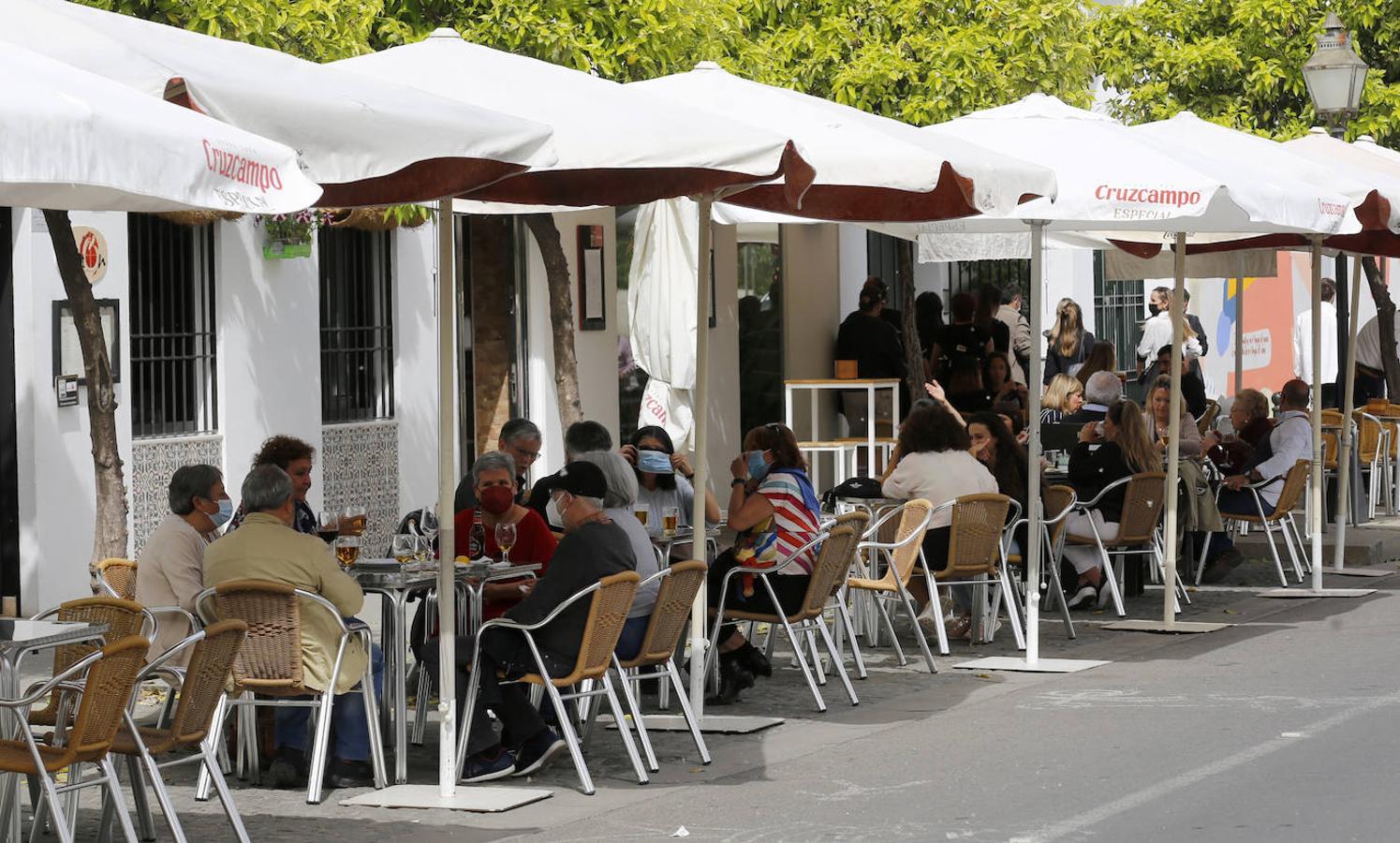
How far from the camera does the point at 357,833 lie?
308 inches

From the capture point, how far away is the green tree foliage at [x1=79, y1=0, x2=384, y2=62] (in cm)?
1084

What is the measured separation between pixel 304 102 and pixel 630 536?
108 inches

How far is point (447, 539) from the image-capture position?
27.9ft

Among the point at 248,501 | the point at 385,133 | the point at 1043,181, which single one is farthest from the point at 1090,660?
the point at 385,133

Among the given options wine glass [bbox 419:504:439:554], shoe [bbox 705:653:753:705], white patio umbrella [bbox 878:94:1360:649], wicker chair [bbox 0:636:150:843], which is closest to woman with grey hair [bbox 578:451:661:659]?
wine glass [bbox 419:504:439:554]

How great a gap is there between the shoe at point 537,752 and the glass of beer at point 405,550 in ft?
3.33

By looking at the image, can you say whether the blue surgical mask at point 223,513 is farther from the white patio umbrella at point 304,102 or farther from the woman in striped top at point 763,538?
the woman in striped top at point 763,538

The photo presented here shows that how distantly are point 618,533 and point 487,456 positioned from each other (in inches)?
52.6

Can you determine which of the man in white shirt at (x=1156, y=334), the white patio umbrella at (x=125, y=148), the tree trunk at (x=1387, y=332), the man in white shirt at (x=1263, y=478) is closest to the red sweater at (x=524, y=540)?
the white patio umbrella at (x=125, y=148)

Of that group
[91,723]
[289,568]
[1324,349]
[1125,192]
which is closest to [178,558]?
[289,568]

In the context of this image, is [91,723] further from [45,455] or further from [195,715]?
[45,455]

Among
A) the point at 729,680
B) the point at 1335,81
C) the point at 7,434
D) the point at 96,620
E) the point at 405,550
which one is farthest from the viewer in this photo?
the point at 1335,81

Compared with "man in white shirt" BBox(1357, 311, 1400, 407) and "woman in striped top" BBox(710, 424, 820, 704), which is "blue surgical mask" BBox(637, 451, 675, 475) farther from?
"man in white shirt" BBox(1357, 311, 1400, 407)

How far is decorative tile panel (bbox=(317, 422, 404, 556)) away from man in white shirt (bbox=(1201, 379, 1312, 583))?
601cm
